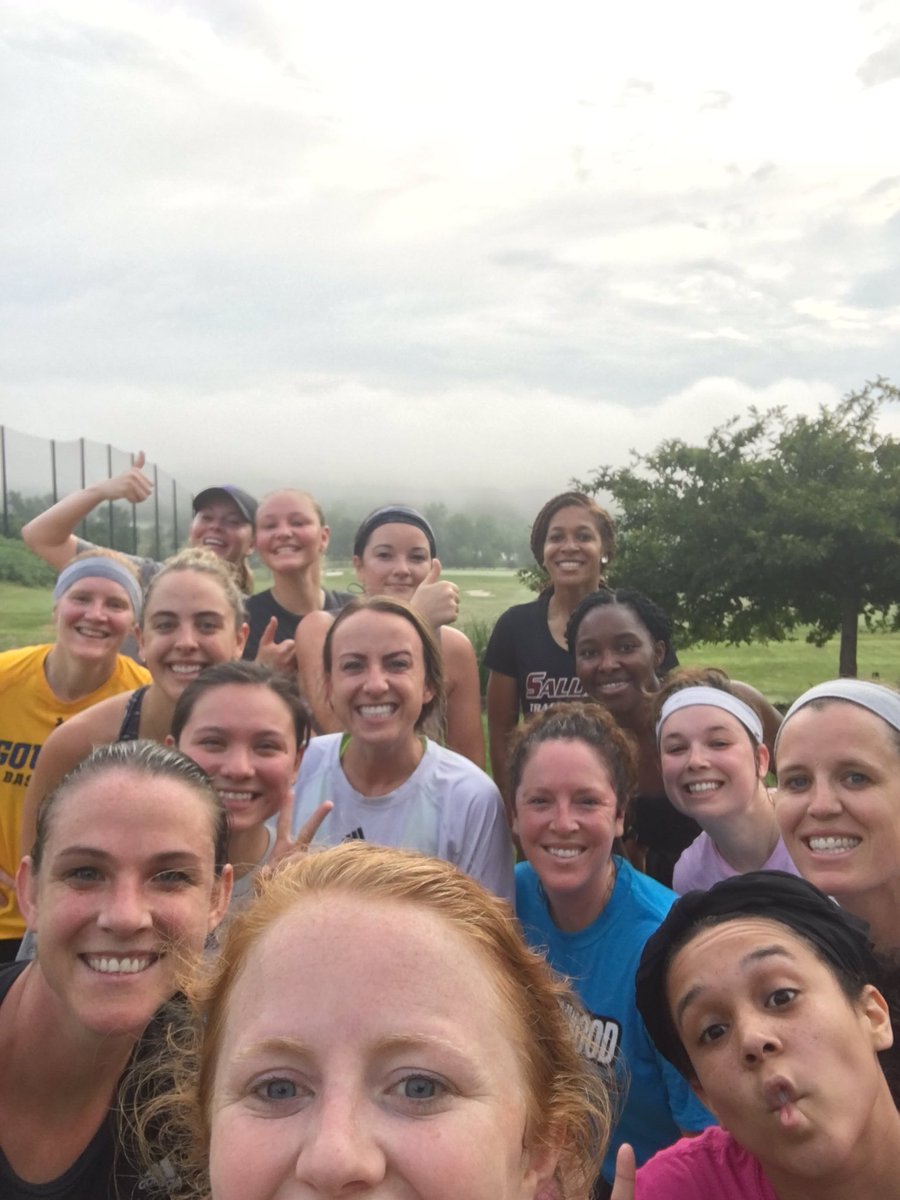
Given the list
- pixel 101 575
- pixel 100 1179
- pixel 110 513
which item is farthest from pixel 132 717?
pixel 110 513

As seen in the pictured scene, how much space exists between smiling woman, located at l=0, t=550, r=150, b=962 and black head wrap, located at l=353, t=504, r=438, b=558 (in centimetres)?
130

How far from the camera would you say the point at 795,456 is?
12.3 m

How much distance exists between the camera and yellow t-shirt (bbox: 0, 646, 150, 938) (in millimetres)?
3949

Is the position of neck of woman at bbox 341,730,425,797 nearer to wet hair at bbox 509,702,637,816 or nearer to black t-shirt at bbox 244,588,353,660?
wet hair at bbox 509,702,637,816

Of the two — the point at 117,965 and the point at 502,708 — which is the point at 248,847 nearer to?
the point at 117,965

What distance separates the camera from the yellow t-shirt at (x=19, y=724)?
155 inches

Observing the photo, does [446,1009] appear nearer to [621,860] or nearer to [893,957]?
[893,957]

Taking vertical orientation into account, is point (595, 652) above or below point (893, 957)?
above

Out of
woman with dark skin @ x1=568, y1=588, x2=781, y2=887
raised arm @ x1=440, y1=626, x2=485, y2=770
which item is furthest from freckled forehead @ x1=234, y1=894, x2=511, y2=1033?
raised arm @ x1=440, y1=626, x2=485, y2=770

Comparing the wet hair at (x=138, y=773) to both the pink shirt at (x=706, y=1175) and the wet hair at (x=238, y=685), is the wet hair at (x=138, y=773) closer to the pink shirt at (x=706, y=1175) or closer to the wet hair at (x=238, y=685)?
the wet hair at (x=238, y=685)

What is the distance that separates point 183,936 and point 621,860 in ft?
5.57

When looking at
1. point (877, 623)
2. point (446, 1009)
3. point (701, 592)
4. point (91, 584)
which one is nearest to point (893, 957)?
point (446, 1009)

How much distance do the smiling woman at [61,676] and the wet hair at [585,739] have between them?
6.52 feet

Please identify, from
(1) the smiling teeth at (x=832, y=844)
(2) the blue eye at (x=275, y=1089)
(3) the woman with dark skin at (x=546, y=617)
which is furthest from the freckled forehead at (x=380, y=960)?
(3) the woman with dark skin at (x=546, y=617)
